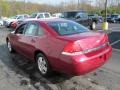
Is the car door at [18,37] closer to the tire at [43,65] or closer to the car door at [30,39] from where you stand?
the car door at [30,39]

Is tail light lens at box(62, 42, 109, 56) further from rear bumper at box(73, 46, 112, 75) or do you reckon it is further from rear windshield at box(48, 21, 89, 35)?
rear windshield at box(48, 21, 89, 35)

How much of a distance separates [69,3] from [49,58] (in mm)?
75188

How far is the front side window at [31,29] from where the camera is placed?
273 inches

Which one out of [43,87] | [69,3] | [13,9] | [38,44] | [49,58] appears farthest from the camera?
[69,3]

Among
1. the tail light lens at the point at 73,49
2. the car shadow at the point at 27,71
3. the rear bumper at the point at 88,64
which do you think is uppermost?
the tail light lens at the point at 73,49

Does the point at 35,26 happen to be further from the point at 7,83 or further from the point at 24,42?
the point at 7,83

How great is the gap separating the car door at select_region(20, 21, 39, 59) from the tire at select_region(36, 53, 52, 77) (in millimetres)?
349

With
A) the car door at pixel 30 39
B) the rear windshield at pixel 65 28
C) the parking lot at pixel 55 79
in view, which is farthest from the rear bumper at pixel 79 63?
the car door at pixel 30 39

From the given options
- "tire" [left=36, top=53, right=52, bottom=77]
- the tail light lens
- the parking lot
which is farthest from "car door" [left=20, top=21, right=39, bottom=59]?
the tail light lens

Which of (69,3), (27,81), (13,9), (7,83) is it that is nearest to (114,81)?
(27,81)

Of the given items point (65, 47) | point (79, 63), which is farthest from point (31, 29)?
point (79, 63)

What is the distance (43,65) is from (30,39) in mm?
1004

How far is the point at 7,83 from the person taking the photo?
20.1 ft

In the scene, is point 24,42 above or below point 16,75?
above
